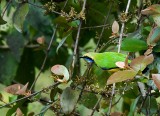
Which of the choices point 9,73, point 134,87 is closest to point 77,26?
point 134,87

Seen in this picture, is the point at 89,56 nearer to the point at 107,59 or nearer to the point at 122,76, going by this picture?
the point at 107,59

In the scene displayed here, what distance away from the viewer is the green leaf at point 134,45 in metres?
1.03

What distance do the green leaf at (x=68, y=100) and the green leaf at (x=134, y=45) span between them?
147mm

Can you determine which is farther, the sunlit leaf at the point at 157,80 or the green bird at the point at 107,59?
the green bird at the point at 107,59

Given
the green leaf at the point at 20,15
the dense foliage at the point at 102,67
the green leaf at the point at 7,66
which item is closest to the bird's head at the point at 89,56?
the dense foliage at the point at 102,67

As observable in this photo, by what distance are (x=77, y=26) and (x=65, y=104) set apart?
25 cm

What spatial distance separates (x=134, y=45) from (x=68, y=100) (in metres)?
0.19

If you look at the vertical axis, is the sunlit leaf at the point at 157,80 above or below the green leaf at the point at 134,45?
below

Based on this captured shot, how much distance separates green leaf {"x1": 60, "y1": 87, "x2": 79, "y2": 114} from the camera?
1028 mm

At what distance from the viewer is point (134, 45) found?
104 centimetres

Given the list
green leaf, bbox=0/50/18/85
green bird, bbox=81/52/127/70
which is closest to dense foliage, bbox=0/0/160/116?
green bird, bbox=81/52/127/70

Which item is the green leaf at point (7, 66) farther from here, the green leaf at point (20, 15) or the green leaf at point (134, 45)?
the green leaf at point (134, 45)

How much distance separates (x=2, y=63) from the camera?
2.01 m

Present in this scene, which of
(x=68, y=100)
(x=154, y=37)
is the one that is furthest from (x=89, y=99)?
(x=154, y=37)
